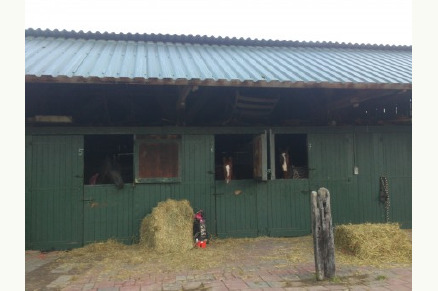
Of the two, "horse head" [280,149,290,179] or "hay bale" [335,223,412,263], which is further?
"horse head" [280,149,290,179]

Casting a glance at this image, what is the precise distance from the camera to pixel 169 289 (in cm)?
450

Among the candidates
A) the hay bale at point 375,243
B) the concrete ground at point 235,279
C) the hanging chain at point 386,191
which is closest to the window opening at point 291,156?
the hanging chain at point 386,191

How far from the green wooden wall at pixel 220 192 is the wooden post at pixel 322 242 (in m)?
2.82

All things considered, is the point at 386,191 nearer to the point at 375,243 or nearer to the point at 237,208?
the point at 375,243

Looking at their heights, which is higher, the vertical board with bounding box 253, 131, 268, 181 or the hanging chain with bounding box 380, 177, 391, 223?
the vertical board with bounding box 253, 131, 268, 181

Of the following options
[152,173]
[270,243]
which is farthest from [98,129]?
[270,243]

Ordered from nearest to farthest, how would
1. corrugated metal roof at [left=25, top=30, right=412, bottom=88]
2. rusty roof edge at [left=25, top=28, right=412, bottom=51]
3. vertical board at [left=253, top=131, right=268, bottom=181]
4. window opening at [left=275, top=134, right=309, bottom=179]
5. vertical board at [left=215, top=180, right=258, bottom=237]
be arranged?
corrugated metal roof at [left=25, top=30, right=412, bottom=88]
vertical board at [left=253, top=131, right=268, bottom=181]
vertical board at [left=215, top=180, right=258, bottom=237]
window opening at [left=275, top=134, right=309, bottom=179]
rusty roof edge at [left=25, top=28, right=412, bottom=51]

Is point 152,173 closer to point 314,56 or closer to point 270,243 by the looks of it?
point 270,243

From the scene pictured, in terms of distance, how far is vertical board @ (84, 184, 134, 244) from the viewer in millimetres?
7066

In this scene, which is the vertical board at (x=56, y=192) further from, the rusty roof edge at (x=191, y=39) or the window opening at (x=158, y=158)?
the rusty roof edge at (x=191, y=39)

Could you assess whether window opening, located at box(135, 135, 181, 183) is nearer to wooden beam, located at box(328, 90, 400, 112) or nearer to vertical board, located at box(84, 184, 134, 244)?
vertical board, located at box(84, 184, 134, 244)

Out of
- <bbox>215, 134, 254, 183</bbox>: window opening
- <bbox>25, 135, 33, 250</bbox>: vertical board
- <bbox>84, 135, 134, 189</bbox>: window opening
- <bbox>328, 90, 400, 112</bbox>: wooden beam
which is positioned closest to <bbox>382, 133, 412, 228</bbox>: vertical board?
<bbox>328, 90, 400, 112</bbox>: wooden beam

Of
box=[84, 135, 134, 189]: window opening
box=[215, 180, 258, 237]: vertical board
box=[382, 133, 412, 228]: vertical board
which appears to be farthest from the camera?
box=[382, 133, 412, 228]: vertical board

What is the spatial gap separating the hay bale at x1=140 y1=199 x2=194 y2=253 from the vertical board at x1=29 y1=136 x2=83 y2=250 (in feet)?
4.76
